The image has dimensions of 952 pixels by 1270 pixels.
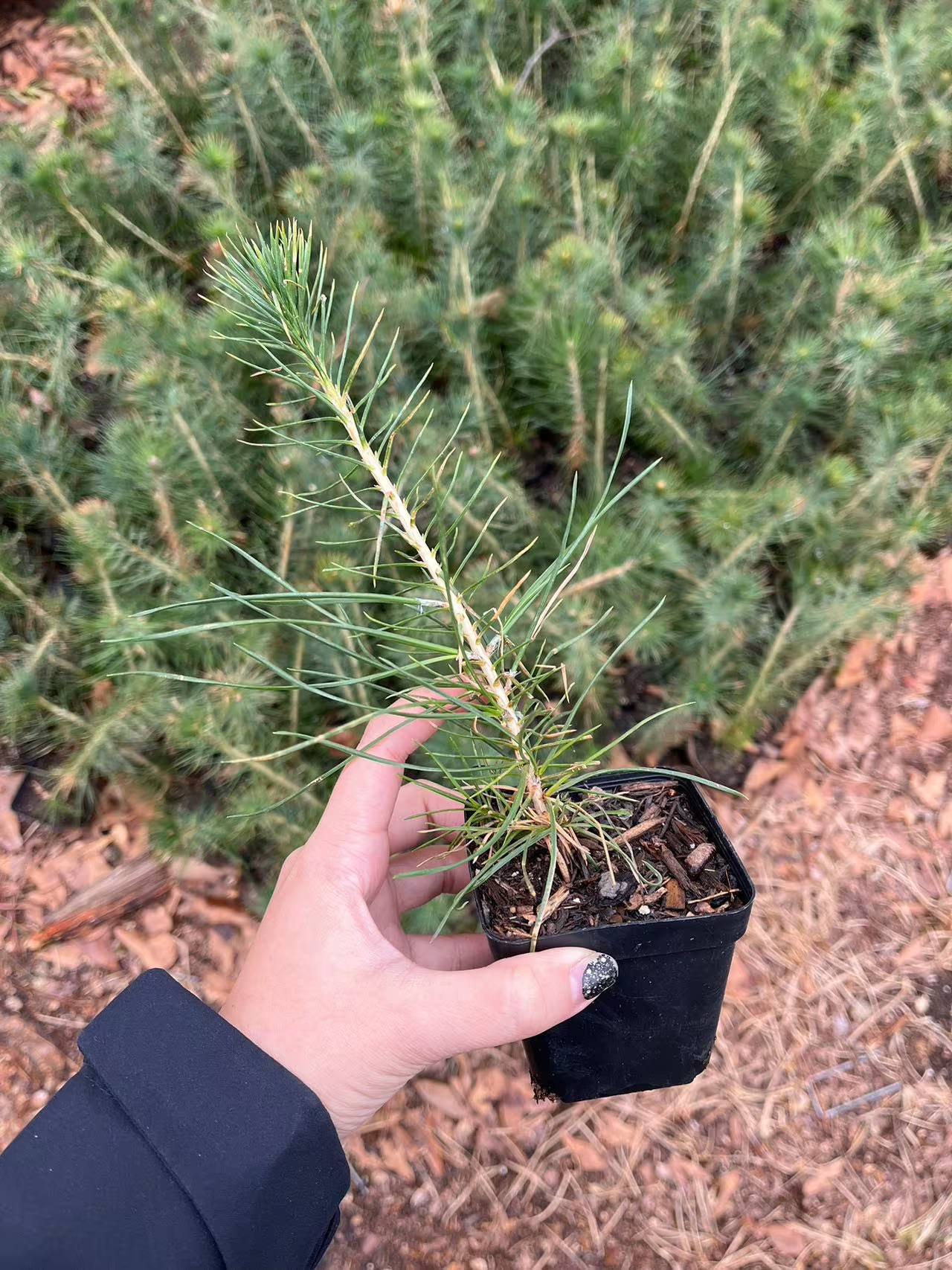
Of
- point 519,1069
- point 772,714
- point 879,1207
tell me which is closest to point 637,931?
point 519,1069

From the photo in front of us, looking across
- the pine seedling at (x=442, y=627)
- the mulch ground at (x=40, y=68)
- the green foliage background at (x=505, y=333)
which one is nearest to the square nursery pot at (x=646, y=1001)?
the pine seedling at (x=442, y=627)

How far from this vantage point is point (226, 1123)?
3.74 ft

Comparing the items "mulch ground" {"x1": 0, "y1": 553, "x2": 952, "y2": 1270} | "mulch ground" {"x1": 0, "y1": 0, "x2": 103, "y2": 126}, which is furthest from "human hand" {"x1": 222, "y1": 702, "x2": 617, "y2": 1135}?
"mulch ground" {"x1": 0, "y1": 0, "x2": 103, "y2": 126}

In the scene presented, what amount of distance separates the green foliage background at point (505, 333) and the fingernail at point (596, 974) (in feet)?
2.43

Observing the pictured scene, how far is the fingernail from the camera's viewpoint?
1109 millimetres

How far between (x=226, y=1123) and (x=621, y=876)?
62 cm

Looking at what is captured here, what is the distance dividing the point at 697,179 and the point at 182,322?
1.46 metres

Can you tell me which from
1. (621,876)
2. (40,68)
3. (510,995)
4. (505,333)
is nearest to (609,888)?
(621,876)

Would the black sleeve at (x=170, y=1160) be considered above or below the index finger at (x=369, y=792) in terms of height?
below

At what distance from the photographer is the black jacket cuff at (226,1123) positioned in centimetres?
111

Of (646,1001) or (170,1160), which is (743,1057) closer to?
(646,1001)

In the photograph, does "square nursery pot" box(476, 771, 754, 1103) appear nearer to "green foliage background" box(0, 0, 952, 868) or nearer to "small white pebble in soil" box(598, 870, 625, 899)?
"small white pebble in soil" box(598, 870, 625, 899)

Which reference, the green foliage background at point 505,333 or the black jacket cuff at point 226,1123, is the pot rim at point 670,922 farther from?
the green foliage background at point 505,333

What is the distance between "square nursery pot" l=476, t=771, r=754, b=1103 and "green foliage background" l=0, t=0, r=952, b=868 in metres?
0.71
